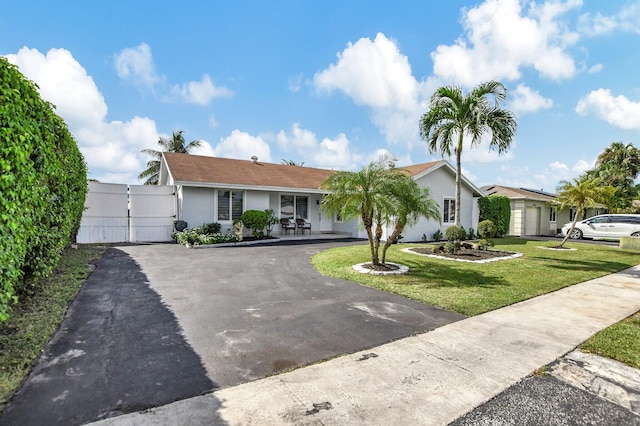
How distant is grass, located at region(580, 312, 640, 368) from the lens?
12.5 feet

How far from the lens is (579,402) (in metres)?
2.88

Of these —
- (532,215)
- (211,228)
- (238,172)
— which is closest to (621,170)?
(532,215)

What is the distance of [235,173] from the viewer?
16.6m

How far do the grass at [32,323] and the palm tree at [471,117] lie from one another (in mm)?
12250

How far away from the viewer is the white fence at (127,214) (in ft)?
44.4

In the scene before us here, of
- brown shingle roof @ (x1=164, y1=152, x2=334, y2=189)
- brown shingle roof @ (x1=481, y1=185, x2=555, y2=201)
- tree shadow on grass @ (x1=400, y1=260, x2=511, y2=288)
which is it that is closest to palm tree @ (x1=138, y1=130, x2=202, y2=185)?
brown shingle roof @ (x1=164, y1=152, x2=334, y2=189)

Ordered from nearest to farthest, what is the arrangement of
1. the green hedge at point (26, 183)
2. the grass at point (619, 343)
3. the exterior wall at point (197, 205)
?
1. the green hedge at point (26, 183)
2. the grass at point (619, 343)
3. the exterior wall at point (197, 205)

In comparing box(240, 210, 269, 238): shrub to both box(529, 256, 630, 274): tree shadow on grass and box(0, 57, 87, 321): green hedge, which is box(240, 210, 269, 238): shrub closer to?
box(0, 57, 87, 321): green hedge

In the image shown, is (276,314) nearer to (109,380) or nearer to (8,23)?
(109,380)

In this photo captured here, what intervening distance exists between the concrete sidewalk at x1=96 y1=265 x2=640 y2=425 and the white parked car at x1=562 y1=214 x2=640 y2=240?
1985 cm

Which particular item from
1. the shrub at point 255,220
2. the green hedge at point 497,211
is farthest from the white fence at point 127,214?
the green hedge at point 497,211

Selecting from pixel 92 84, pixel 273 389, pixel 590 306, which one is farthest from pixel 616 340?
pixel 92 84

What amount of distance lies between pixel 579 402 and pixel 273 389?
2.90 meters

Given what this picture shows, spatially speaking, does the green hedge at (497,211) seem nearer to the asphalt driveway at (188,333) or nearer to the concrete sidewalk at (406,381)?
the concrete sidewalk at (406,381)
